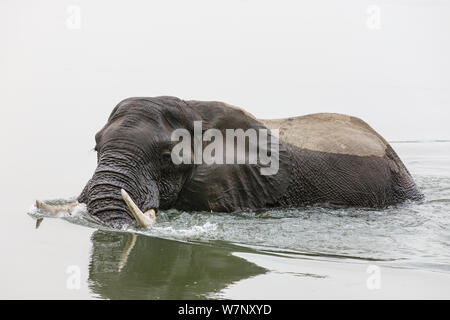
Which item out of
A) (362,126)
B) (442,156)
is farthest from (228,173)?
(442,156)

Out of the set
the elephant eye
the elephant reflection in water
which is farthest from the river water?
the elephant eye

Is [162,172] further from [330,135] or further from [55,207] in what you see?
[330,135]

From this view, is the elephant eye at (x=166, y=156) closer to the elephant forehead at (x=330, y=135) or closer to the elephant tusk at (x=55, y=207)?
the elephant tusk at (x=55, y=207)

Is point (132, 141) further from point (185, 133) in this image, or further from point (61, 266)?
point (61, 266)

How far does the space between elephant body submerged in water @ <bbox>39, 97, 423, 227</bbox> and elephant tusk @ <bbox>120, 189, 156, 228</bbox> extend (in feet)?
0.04

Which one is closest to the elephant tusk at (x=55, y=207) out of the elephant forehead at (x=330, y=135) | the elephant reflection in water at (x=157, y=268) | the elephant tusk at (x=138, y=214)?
the elephant reflection in water at (x=157, y=268)

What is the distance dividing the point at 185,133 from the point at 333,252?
244 centimetres

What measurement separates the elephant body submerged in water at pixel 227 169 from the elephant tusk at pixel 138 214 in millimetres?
13

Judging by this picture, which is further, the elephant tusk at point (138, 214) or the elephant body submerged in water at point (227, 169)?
the elephant body submerged in water at point (227, 169)

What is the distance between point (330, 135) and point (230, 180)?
1.96 metres

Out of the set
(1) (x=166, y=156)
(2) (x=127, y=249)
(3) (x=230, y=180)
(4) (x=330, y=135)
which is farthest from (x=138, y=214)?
(4) (x=330, y=135)

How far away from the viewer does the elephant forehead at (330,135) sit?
1309 cm

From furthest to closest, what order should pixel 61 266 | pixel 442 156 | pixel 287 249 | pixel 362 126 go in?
pixel 442 156
pixel 362 126
pixel 287 249
pixel 61 266

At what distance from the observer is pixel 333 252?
10430 mm
